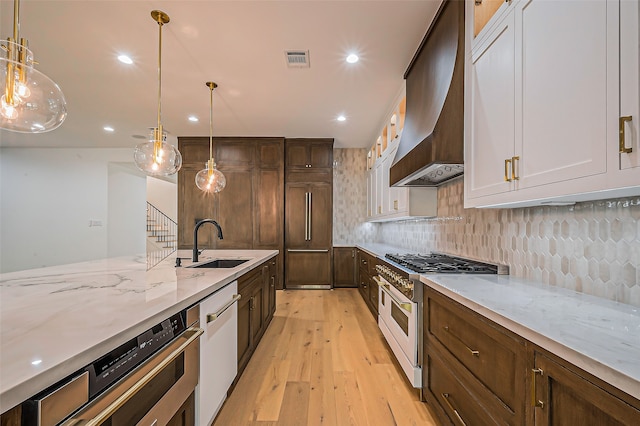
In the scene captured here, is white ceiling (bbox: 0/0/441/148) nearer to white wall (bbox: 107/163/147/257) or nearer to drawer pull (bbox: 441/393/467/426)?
white wall (bbox: 107/163/147/257)

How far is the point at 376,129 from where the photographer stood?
5082mm

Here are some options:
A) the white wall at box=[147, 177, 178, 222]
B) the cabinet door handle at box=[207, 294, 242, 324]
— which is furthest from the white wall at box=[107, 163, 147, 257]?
the cabinet door handle at box=[207, 294, 242, 324]

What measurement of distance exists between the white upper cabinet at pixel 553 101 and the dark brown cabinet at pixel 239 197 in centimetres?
426

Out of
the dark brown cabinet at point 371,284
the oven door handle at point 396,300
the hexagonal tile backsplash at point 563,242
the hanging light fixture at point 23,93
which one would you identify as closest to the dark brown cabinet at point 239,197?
the dark brown cabinet at point 371,284

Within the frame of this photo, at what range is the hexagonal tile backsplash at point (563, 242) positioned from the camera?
4.09 ft

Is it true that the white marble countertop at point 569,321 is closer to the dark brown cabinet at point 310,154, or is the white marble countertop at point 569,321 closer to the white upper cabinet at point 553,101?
the white upper cabinet at point 553,101

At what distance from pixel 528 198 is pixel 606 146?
418 mm

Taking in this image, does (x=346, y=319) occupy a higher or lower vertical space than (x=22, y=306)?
lower

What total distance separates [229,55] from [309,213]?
10.7 feet

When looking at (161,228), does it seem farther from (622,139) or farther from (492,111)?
(622,139)

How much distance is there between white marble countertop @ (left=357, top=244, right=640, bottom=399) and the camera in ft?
2.33

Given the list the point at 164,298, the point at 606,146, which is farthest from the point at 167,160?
the point at 606,146

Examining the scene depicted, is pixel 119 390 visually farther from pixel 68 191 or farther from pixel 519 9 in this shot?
pixel 68 191

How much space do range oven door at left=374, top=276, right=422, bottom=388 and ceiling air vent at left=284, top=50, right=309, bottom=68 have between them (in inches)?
91.1
